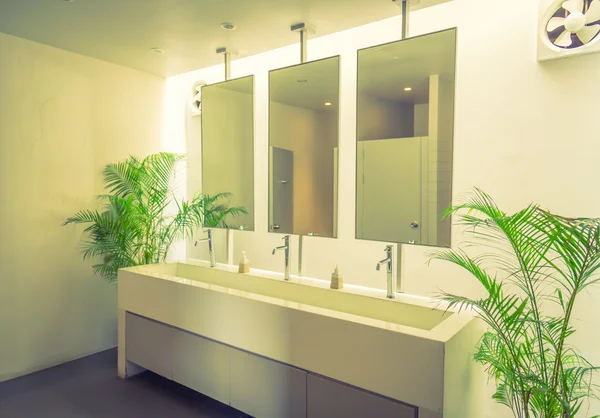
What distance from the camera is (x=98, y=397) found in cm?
267

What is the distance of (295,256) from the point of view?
3.26 m

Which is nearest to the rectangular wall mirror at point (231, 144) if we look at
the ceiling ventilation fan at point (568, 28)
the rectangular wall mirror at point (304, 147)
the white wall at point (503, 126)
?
the rectangular wall mirror at point (304, 147)

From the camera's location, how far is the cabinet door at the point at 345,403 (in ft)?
5.41

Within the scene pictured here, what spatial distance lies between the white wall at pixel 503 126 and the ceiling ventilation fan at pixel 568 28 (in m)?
0.07

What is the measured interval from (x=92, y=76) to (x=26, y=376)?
2396 millimetres

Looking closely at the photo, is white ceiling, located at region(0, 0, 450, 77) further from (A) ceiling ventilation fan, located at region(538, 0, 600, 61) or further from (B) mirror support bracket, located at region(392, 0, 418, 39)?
(A) ceiling ventilation fan, located at region(538, 0, 600, 61)

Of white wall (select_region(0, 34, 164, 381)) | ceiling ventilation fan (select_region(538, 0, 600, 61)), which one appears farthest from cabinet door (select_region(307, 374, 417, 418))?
white wall (select_region(0, 34, 164, 381))

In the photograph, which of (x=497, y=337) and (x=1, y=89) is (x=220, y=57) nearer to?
(x=1, y=89)

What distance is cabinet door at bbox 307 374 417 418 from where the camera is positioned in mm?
1650

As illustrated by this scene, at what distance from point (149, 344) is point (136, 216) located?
106 centimetres

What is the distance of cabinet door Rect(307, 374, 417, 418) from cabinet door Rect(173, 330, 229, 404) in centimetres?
62

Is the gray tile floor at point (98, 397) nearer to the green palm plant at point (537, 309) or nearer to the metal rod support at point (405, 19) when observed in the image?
the green palm plant at point (537, 309)

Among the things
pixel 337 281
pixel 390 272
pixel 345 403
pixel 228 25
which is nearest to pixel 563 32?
pixel 390 272

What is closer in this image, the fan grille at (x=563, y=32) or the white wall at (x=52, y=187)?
the fan grille at (x=563, y=32)
